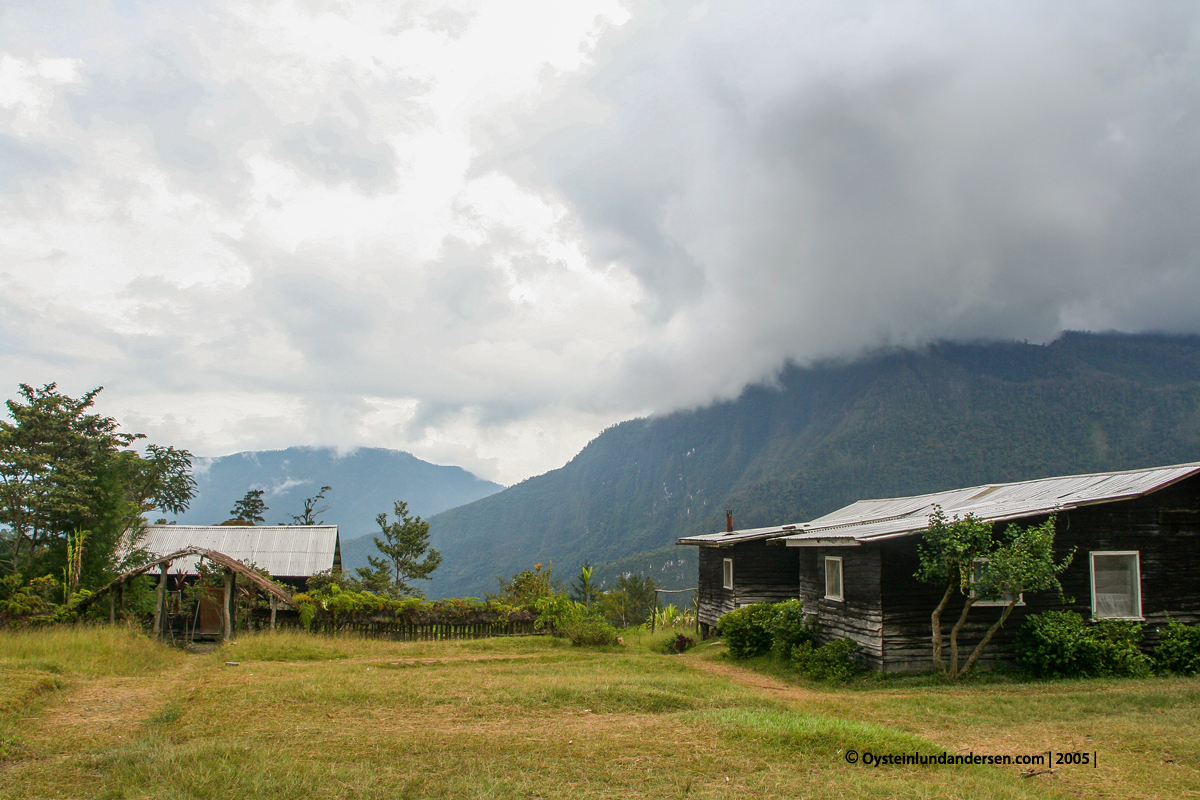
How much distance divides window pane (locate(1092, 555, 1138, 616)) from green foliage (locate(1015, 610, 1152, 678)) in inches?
20.3

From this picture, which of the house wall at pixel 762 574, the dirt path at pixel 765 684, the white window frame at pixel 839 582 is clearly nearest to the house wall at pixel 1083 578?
the white window frame at pixel 839 582

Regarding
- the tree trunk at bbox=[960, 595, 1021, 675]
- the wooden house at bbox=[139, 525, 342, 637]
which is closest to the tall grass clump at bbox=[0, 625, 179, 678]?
the wooden house at bbox=[139, 525, 342, 637]

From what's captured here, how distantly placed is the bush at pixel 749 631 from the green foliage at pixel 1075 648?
626 centimetres

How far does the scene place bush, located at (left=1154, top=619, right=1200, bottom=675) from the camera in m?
15.2

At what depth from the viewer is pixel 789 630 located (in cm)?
1823

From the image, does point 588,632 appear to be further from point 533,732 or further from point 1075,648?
point 1075,648

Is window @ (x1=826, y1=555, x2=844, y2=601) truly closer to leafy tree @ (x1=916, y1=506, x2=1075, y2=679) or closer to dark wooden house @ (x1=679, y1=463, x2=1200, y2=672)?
dark wooden house @ (x1=679, y1=463, x2=1200, y2=672)

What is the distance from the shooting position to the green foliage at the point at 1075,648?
14.5m

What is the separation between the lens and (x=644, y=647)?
75.4 ft

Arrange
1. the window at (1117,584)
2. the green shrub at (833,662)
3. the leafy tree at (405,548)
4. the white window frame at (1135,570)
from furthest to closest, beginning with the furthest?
the leafy tree at (405,548), the window at (1117,584), the white window frame at (1135,570), the green shrub at (833,662)

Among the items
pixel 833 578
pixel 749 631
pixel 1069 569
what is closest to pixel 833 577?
pixel 833 578

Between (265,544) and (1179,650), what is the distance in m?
33.4

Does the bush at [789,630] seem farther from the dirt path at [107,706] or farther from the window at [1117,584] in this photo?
the dirt path at [107,706]

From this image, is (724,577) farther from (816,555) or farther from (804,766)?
(804,766)
